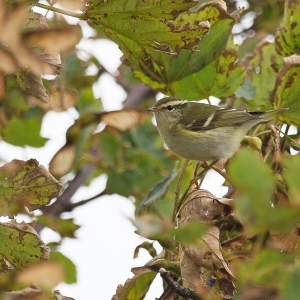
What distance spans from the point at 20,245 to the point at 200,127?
60.0 inches

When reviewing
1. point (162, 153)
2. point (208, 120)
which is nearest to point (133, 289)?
point (162, 153)

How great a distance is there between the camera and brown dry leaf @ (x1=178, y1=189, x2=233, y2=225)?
1.13 meters

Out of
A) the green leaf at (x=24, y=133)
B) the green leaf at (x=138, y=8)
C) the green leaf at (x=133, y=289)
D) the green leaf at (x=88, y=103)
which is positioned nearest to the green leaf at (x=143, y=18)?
the green leaf at (x=138, y=8)

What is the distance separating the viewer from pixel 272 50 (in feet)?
5.57

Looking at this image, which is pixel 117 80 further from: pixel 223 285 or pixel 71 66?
pixel 223 285

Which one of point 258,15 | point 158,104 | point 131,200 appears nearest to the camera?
point 131,200

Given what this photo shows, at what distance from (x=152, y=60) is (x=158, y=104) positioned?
98cm

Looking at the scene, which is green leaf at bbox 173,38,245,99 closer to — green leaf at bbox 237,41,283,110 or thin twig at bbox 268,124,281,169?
green leaf at bbox 237,41,283,110

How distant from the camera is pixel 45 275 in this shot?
452mm

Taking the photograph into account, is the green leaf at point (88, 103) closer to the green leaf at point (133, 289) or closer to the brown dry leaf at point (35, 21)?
A: the green leaf at point (133, 289)

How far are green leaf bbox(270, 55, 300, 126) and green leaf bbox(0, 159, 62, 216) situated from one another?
0.71m

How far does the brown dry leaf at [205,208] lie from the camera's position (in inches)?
44.3

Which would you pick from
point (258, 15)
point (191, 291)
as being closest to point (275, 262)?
point (191, 291)

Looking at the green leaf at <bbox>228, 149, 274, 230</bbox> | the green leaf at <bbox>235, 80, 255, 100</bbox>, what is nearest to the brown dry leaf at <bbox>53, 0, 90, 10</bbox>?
the green leaf at <bbox>228, 149, 274, 230</bbox>
